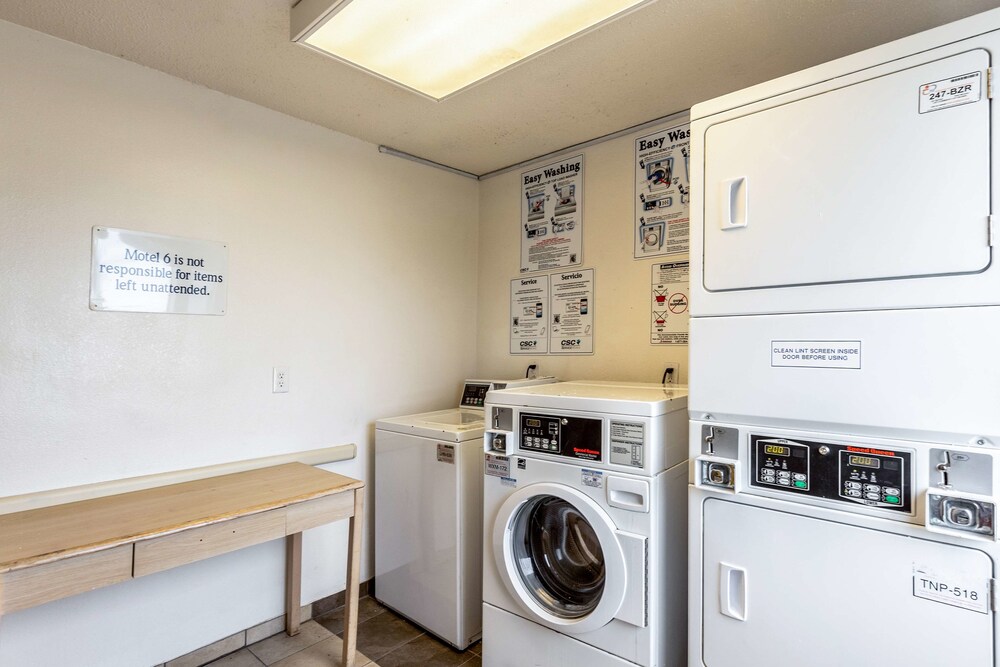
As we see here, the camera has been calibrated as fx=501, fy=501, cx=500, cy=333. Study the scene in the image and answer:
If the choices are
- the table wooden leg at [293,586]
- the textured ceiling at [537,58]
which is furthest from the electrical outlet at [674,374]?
the table wooden leg at [293,586]

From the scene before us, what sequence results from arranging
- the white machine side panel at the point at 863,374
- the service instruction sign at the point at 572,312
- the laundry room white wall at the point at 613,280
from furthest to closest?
the service instruction sign at the point at 572,312
the laundry room white wall at the point at 613,280
the white machine side panel at the point at 863,374

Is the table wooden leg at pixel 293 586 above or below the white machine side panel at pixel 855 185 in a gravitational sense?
below

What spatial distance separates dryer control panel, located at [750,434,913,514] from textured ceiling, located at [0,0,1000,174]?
4.46 ft

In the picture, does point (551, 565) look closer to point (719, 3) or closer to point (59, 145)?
point (719, 3)

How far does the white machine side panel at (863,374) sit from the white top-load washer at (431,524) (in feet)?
3.74

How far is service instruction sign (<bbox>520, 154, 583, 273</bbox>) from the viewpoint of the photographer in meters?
2.79

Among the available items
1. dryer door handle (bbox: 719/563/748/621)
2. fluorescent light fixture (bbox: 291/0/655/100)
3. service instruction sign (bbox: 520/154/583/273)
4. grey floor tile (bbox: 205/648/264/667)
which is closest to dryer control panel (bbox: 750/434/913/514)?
dryer door handle (bbox: 719/563/748/621)

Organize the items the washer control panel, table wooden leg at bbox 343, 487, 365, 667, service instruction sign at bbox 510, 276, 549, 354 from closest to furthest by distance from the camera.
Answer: the washer control panel → table wooden leg at bbox 343, 487, 365, 667 → service instruction sign at bbox 510, 276, 549, 354

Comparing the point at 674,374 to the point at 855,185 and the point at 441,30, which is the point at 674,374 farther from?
the point at 441,30

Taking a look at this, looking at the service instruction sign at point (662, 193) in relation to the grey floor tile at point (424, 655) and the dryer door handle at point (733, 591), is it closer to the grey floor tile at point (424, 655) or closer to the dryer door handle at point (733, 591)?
the dryer door handle at point (733, 591)

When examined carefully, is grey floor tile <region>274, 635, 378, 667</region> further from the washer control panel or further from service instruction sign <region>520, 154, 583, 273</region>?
service instruction sign <region>520, 154, 583, 273</region>

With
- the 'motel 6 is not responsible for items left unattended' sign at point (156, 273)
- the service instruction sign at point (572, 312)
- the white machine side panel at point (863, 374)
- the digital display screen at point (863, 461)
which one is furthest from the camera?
the service instruction sign at point (572, 312)

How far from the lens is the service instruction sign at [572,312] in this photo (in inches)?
107

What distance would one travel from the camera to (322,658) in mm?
2131
